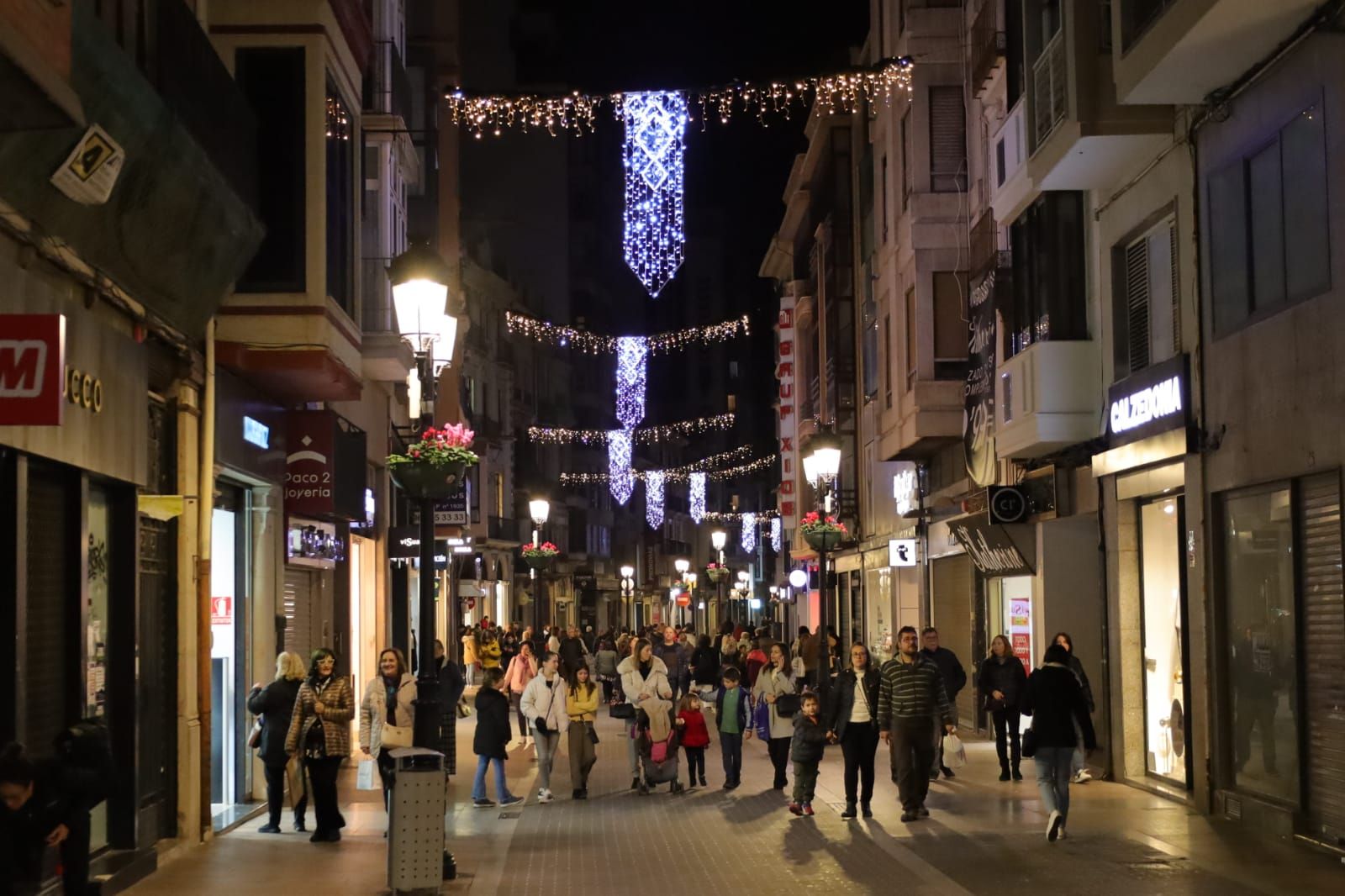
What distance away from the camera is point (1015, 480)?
1053 inches

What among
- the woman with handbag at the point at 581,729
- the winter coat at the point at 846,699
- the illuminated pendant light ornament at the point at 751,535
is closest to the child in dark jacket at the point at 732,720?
the woman with handbag at the point at 581,729

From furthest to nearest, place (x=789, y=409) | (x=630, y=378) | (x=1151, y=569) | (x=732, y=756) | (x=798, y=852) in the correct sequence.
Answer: (x=630, y=378), (x=789, y=409), (x=732, y=756), (x=1151, y=569), (x=798, y=852)

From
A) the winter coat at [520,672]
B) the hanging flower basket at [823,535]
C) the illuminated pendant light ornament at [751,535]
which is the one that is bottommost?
the winter coat at [520,672]

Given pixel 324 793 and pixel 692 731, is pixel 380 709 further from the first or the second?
pixel 692 731

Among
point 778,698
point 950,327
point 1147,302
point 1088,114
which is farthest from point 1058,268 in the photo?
point 950,327

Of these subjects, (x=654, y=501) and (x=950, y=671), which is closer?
(x=950, y=671)

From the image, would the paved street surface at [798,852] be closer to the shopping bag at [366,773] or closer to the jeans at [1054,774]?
the jeans at [1054,774]

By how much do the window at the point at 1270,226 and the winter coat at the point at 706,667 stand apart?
16.5 m

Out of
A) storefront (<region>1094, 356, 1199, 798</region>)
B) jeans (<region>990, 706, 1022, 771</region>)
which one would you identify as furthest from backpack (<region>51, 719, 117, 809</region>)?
jeans (<region>990, 706, 1022, 771</region>)

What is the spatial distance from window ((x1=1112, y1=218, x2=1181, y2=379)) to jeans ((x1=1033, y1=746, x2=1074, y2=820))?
501 centimetres

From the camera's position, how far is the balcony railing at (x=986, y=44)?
2636cm

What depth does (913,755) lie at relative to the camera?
18219mm

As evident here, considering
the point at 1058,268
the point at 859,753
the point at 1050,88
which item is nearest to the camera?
the point at 859,753

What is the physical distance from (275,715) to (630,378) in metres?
51.7
